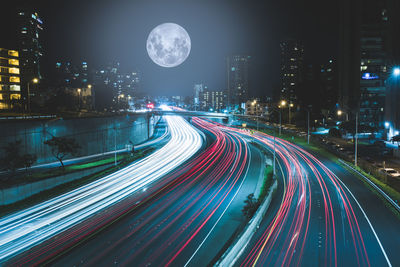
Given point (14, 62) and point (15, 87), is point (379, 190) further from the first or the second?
point (14, 62)

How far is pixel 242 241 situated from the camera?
14391 mm

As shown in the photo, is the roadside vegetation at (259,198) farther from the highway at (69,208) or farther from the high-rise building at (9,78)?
the high-rise building at (9,78)

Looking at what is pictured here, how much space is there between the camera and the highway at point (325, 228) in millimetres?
13773

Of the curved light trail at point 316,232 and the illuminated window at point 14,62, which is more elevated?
the illuminated window at point 14,62

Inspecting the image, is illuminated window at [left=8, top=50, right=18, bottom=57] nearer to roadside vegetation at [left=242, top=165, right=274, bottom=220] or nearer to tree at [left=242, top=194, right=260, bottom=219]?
roadside vegetation at [left=242, top=165, right=274, bottom=220]

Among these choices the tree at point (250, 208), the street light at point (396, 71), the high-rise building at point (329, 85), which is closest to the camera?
the tree at point (250, 208)

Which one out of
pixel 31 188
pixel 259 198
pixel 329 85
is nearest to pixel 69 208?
pixel 31 188

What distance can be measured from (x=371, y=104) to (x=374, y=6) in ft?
91.6

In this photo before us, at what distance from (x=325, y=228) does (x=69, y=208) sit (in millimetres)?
16943

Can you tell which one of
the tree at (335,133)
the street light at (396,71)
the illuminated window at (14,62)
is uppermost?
the illuminated window at (14,62)

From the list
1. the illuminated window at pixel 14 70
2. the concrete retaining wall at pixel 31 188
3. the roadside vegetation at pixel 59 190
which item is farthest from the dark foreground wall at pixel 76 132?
the illuminated window at pixel 14 70

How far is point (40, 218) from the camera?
17.8 metres

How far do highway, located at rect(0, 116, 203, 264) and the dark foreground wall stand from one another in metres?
12.6

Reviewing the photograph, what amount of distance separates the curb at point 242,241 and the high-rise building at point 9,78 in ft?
219
